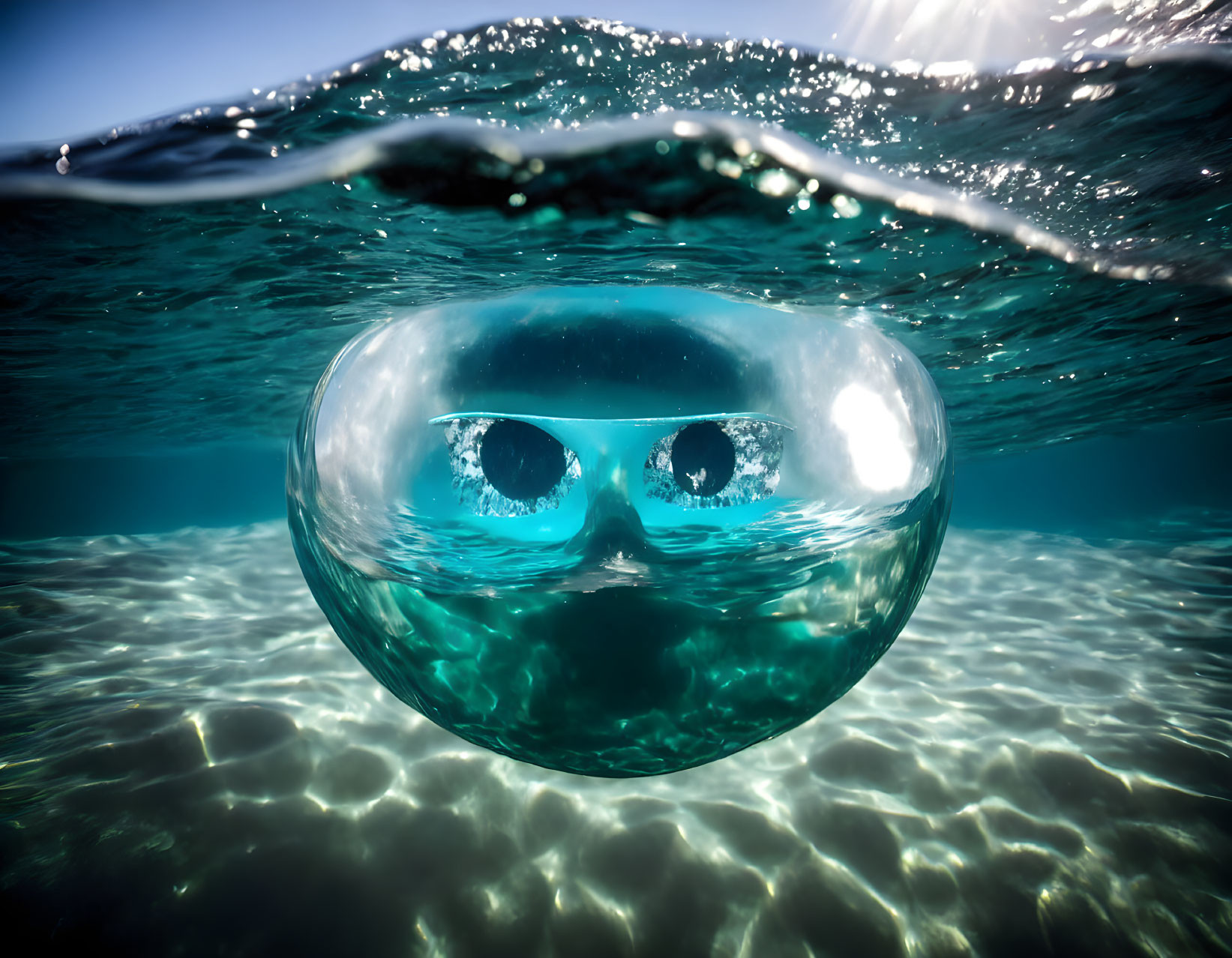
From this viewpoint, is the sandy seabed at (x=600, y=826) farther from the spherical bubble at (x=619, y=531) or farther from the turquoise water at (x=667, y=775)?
the spherical bubble at (x=619, y=531)

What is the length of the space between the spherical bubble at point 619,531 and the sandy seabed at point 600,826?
80cm

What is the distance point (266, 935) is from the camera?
7.97 ft

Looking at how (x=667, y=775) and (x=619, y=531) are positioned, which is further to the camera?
(x=667, y=775)

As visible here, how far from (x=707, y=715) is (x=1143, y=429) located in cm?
2420

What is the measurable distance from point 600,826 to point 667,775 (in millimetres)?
626

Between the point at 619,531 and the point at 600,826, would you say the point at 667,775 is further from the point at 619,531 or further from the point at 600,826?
the point at 619,531

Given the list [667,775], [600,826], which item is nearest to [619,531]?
[600,826]

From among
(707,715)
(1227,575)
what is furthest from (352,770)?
(1227,575)

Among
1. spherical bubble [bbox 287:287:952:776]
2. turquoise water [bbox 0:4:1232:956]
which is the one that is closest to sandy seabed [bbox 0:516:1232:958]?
turquoise water [bbox 0:4:1232:956]

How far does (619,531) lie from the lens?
2.62 m

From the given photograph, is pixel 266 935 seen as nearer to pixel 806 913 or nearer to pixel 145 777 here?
pixel 145 777

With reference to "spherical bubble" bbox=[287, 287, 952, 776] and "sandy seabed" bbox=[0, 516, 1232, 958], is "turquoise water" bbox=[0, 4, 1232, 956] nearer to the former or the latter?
"sandy seabed" bbox=[0, 516, 1232, 958]

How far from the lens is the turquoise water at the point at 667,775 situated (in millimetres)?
2631

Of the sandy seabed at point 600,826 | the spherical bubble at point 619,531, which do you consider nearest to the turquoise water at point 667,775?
the sandy seabed at point 600,826
